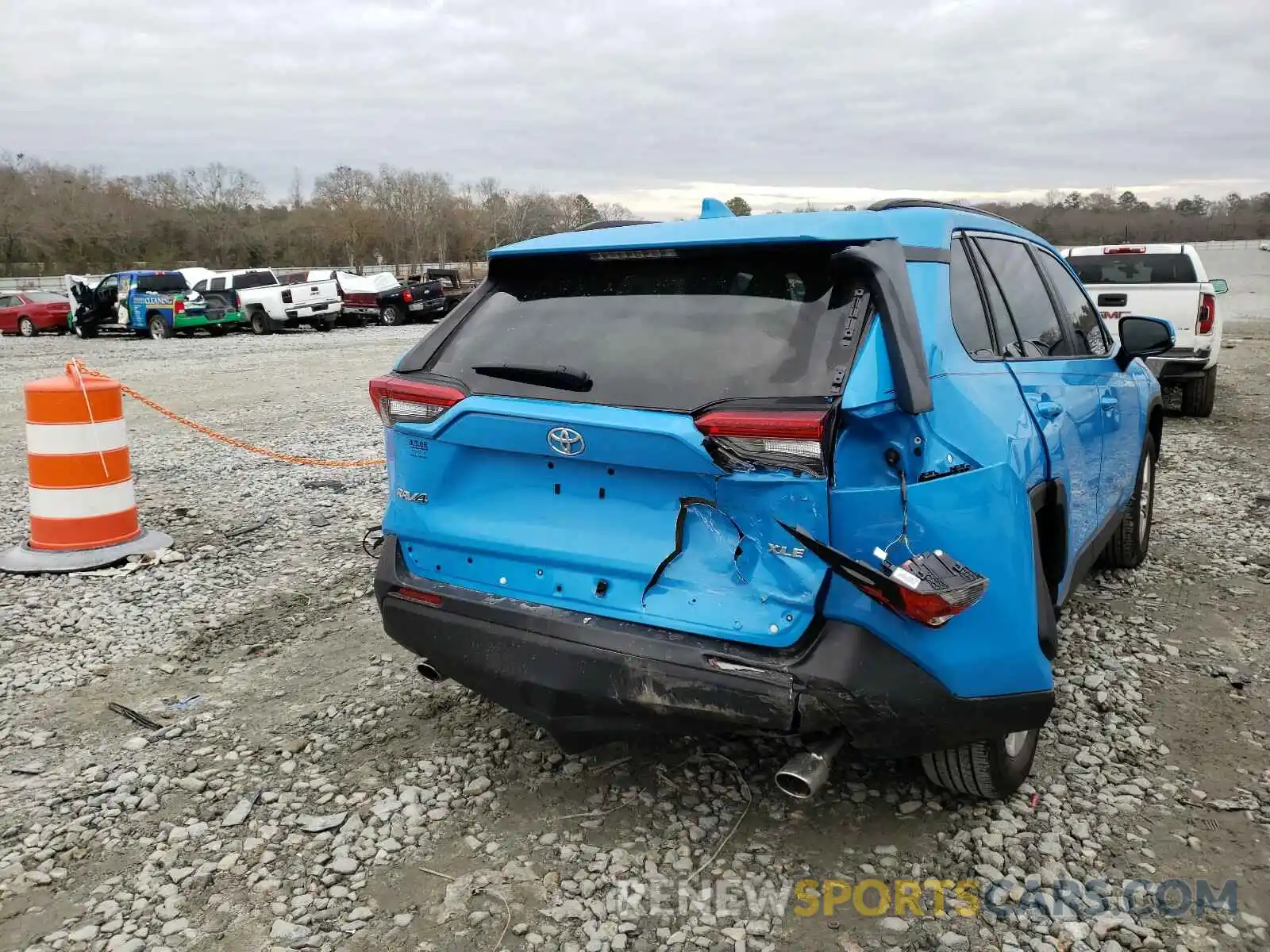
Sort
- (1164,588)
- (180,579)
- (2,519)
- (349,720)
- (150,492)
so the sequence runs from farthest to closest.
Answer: (150,492) < (2,519) < (180,579) < (1164,588) < (349,720)

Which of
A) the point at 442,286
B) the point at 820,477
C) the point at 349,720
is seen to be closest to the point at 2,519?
the point at 349,720

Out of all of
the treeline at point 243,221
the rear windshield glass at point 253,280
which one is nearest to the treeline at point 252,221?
the treeline at point 243,221

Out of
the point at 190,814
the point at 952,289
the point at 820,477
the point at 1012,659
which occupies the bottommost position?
the point at 190,814


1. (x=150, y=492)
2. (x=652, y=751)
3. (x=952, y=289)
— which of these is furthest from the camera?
(x=150, y=492)

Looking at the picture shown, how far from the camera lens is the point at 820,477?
246 cm

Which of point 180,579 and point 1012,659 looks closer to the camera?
point 1012,659

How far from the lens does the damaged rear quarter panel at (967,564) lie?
248cm

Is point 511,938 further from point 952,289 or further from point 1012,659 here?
point 952,289

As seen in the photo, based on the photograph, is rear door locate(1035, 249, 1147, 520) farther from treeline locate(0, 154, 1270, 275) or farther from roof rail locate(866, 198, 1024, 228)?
treeline locate(0, 154, 1270, 275)

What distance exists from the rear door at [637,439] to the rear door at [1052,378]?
108 centimetres

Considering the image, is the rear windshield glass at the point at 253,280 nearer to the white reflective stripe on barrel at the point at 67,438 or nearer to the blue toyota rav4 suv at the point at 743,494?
the white reflective stripe on barrel at the point at 67,438

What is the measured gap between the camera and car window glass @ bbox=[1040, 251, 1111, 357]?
4.23 metres

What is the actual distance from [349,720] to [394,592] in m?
0.93

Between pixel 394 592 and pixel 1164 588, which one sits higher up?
pixel 394 592
